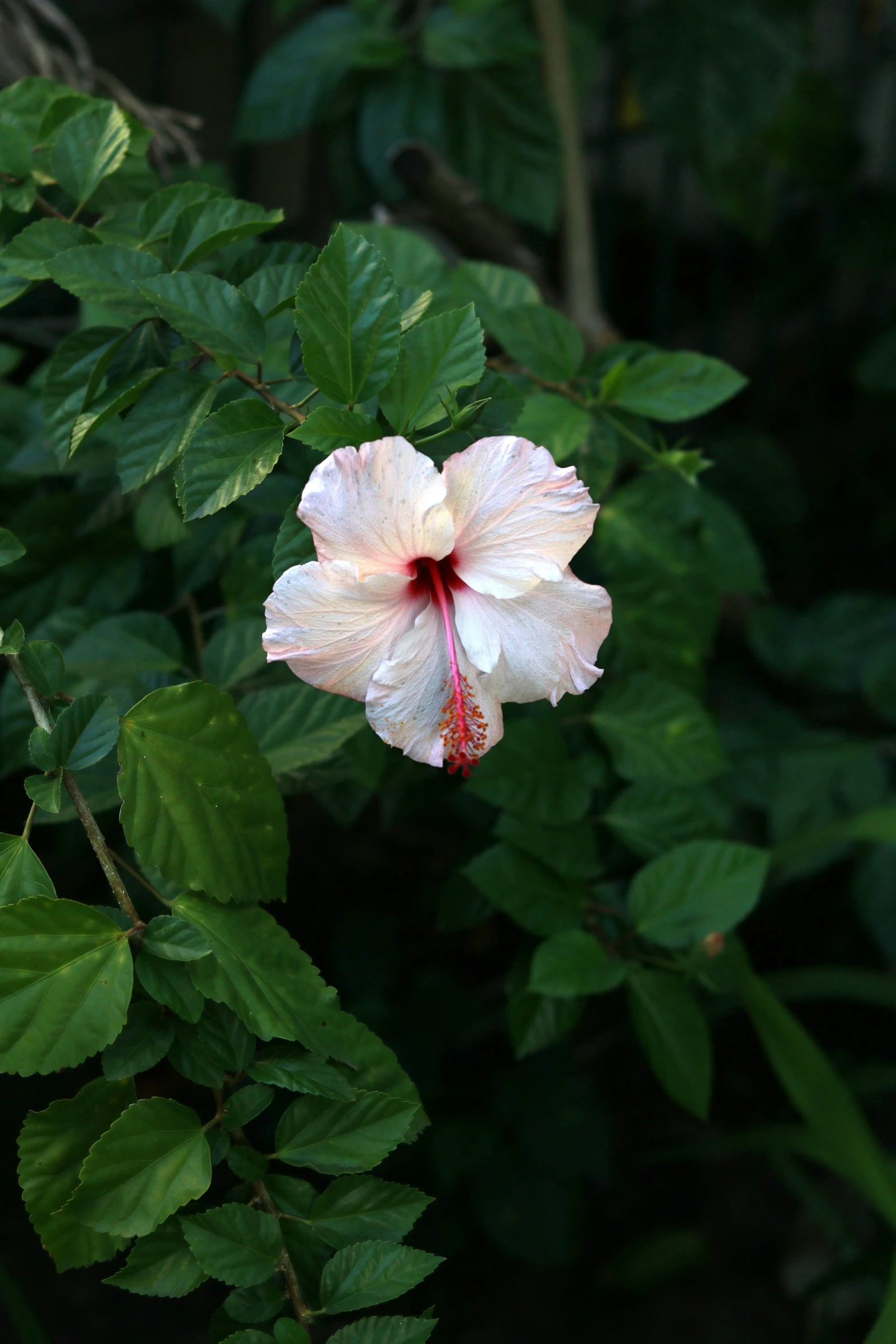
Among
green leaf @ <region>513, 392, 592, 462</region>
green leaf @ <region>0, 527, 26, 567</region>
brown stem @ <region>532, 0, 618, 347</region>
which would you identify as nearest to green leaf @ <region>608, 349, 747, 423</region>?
green leaf @ <region>513, 392, 592, 462</region>

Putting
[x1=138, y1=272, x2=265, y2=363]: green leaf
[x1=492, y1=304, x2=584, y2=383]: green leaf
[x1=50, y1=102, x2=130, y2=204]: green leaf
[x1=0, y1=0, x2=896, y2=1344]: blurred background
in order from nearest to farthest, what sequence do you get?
[x1=138, y1=272, x2=265, y2=363]: green leaf
[x1=50, y1=102, x2=130, y2=204]: green leaf
[x1=492, y1=304, x2=584, y2=383]: green leaf
[x1=0, y1=0, x2=896, y2=1344]: blurred background

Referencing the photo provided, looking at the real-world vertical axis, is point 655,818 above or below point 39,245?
below

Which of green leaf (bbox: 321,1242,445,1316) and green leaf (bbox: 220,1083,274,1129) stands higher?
green leaf (bbox: 220,1083,274,1129)

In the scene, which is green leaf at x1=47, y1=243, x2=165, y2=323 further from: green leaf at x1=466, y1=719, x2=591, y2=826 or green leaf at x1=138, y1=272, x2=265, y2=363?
green leaf at x1=466, y1=719, x2=591, y2=826

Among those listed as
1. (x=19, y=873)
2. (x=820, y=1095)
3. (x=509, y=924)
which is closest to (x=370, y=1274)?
(x=19, y=873)

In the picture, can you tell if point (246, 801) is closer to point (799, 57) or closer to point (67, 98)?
point (67, 98)

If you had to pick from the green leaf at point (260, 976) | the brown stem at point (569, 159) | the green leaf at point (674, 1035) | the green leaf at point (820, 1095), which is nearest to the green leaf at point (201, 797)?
the green leaf at point (260, 976)

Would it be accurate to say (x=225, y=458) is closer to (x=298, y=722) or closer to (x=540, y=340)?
(x=298, y=722)

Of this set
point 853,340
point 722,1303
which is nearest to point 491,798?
point 722,1303
